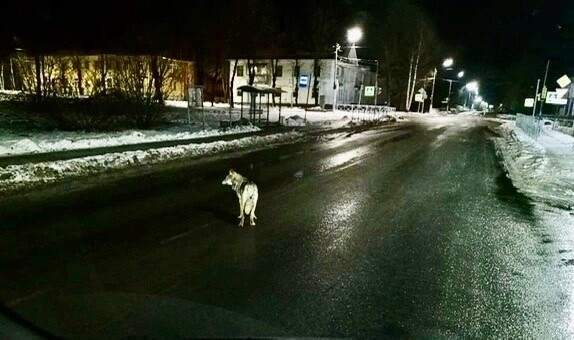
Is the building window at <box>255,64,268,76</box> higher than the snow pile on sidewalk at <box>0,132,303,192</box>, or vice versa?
the building window at <box>255,64,268,76</box>

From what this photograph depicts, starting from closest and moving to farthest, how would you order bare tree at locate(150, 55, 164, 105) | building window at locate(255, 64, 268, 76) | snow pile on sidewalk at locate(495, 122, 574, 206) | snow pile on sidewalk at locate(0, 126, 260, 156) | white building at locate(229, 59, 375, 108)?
snow pile on sidewalk at locate(495, 122, 574, 206)
snow pile on sidewalk at locate(0, 126, 260, 156)
bare tree at locate(150, 55, 164, 105)
white building at locate(229, 59, 375, 108)
building window at locate(255, 64, 268, 76)

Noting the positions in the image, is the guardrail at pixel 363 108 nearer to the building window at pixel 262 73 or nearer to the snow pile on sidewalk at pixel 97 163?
the building window at pixel 262 73

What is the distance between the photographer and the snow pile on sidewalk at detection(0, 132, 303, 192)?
10.5 meters

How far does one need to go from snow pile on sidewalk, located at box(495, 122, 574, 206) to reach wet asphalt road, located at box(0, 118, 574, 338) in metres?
1.09

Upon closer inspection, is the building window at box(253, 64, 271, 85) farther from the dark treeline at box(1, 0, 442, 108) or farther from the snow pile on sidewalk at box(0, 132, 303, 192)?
the snow pile on sidewalk at box(0, 132, 303, 192)

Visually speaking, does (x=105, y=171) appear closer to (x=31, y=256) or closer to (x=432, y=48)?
(x=31, y=256)

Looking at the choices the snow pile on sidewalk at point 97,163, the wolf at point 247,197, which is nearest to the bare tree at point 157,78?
the snow pile on sidewalk at point 97,163

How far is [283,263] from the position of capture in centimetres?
583

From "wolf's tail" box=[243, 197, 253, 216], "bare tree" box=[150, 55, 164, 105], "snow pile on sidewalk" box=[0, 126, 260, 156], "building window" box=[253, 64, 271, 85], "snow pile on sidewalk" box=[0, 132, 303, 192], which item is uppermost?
"building window" box=[253, 64, 271, 85]

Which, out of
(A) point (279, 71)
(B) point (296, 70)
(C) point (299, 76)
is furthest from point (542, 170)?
(A) point (279, 71)

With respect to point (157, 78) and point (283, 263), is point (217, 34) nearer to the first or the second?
point (157, 78)

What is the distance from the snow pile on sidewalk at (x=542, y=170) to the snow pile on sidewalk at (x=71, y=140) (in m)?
13.3

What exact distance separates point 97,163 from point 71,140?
14.4 feet

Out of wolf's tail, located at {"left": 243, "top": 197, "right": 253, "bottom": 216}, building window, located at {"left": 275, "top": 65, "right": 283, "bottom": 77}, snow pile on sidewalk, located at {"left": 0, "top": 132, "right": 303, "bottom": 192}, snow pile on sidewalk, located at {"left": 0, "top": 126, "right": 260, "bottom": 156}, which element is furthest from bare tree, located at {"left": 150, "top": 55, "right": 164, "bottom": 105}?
building window, located at {"left": 275, "top": 65, "right": 283, "bottom": 77}
